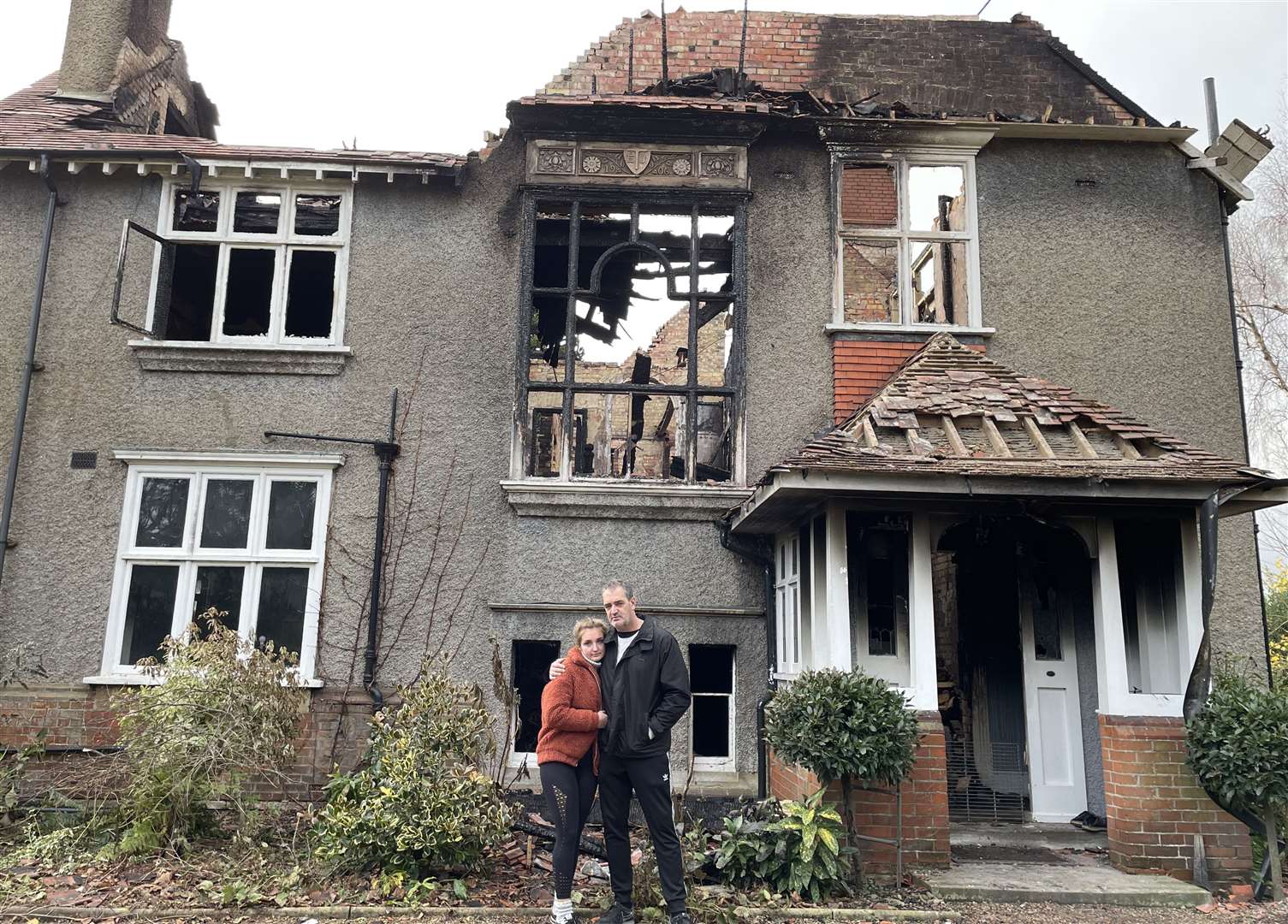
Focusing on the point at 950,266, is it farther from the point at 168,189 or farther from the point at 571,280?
the point at 168,189

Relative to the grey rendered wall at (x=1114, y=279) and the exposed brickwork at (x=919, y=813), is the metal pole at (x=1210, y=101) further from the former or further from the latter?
the exposed brickwork at (x=919, y=813)

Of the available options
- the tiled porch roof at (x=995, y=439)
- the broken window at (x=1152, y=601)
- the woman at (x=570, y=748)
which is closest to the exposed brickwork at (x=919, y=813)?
the broken window at (x=1152, y=601)

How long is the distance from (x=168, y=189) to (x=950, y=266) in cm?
→ 804

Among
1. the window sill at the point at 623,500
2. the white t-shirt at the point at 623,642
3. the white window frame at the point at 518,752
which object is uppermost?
the window sill at the point at 623,500

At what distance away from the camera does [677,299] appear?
9523mm

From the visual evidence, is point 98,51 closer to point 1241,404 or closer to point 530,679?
point 530,679

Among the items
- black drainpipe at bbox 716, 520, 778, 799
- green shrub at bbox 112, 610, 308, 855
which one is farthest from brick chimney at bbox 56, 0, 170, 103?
black drainpipe at bbox 716, 520, 778, 799

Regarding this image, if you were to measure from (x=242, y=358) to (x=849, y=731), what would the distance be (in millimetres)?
6617

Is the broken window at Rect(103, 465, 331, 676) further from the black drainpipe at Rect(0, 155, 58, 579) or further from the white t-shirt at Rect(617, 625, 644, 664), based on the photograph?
the white t-shirt at Rect(617, 625, 644, 664)

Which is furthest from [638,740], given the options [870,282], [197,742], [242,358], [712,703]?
[870,282]

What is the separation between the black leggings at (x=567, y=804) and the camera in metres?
5.45

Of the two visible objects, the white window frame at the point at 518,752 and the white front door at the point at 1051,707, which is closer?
the white front door at the point at 1051,707

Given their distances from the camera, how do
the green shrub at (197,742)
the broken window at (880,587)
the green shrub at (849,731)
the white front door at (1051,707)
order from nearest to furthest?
the green shrub at (849,731) < the green shrub at (197,742) < the broken window at (880,587) < the white front door at (1051,707)

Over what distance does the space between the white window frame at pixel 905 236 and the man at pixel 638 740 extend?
15.6 ft
